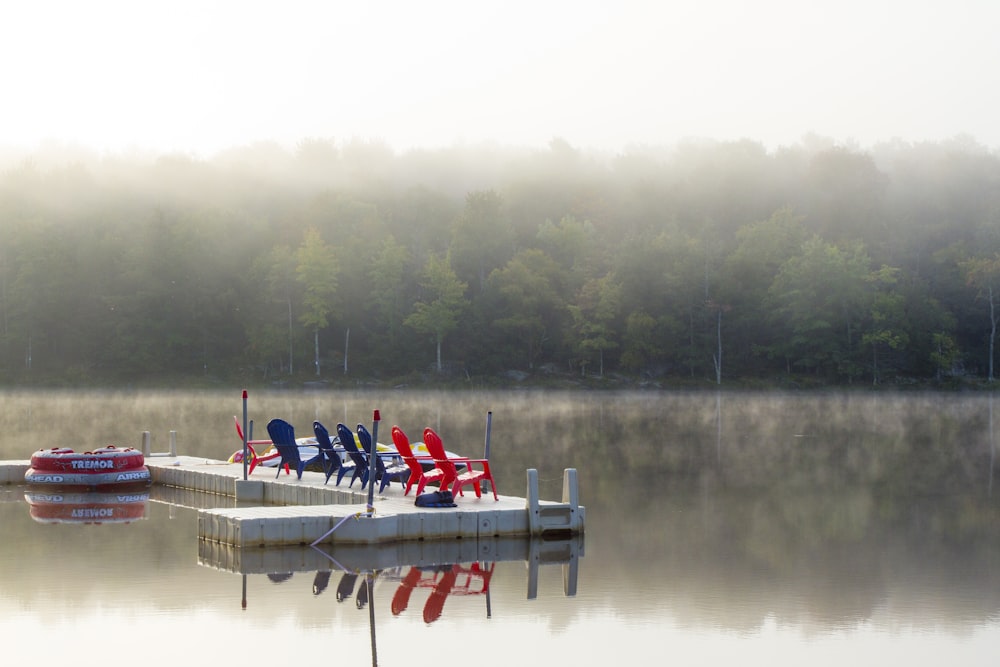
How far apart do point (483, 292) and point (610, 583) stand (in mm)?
56881

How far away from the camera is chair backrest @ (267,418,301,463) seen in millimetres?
19734

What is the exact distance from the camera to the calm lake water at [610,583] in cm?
1133

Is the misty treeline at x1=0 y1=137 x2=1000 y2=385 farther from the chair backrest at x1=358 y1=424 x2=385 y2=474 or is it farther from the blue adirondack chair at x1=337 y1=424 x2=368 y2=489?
the blue adirondack chair at x1=337 y1=424 x2=368 y2=489

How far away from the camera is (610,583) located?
14.0 m

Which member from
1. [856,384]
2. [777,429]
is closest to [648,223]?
[856,384]

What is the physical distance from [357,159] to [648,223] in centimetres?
2324

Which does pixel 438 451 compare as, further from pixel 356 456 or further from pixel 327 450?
pixel 327 450

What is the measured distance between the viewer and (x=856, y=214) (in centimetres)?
7819

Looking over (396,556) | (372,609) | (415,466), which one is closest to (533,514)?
(415,466)

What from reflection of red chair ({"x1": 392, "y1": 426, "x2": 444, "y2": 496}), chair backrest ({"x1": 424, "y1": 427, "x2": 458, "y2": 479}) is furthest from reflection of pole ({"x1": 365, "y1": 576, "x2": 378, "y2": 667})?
reflection of red chair ({"x1": 392, "y1": 426, "x2": 444, "y2": 496})

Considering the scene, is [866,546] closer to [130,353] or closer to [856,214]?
[130,353]

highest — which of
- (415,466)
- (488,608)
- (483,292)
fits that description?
(483,292)

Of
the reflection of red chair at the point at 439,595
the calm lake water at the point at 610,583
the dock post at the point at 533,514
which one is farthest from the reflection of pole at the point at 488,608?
the dock post at the point at 533,514

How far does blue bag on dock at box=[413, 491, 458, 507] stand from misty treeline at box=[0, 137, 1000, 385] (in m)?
50.5
